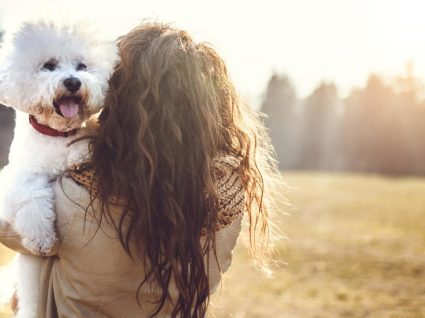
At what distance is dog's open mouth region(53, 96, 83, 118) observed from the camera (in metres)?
2.15

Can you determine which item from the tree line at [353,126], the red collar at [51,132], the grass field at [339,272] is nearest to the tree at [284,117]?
the tree line at [353,126]

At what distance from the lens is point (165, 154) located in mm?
2018

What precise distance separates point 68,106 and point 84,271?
579 millimetres

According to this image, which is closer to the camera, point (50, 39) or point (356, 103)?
point (50, 39)

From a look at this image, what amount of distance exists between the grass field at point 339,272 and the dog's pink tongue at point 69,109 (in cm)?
157

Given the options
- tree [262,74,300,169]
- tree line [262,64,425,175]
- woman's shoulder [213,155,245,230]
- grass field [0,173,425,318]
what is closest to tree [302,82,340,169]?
tree line [262,64,425,175]

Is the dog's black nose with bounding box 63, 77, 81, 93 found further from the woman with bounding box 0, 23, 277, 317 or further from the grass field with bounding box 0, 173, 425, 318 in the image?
the grass field with bounding box 0, 173, 425, 318

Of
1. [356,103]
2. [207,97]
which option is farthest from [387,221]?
[356,103]

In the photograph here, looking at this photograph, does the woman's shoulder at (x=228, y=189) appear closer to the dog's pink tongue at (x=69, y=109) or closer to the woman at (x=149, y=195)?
the woman at (x=149, y=195)

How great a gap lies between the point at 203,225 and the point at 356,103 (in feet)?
Result: 143

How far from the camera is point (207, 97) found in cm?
217

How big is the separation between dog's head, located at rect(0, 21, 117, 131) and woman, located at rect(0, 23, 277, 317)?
7 cm

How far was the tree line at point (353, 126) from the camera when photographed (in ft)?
138

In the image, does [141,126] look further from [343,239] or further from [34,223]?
[343,239]
